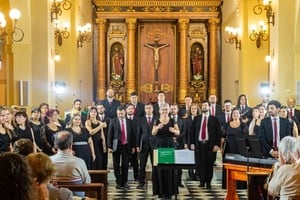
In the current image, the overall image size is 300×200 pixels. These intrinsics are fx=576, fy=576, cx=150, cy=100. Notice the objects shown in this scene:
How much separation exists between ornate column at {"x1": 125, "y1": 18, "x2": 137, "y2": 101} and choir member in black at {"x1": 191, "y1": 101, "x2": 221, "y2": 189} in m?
12.0

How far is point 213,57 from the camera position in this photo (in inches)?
909

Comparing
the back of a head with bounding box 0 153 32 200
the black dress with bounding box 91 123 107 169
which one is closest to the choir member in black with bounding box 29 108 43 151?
the black dress with bounding box 91 123 107 169

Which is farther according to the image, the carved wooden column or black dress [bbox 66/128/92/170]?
the carved wooden column

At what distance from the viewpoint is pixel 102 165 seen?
1137 cm

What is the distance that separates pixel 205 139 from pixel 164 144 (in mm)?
1447

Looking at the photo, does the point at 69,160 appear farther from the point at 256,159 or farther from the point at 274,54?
the point at 274,54

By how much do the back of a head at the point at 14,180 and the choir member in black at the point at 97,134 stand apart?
25.7 ft

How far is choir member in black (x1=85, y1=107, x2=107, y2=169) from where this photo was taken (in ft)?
34.8

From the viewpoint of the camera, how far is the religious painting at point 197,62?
2330 centimetres

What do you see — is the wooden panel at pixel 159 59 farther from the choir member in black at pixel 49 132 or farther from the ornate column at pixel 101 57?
the choir member in black at pixel 49 132

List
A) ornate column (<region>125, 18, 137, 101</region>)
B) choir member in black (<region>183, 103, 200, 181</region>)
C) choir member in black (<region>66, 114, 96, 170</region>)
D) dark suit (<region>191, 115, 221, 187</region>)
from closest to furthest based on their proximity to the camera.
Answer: choir member in black (<region>66, 114, 96, 170</region>) → dark suit (<region>191, 115, 221, 187</region>) → choir member in black (<region>183, 103, 200, 181</region>) → ornate column (<region>125, 18, 137, 101</region>)

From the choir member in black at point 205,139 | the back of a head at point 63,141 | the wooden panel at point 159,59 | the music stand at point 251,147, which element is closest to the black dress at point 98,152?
the choir member in black at point 205,139

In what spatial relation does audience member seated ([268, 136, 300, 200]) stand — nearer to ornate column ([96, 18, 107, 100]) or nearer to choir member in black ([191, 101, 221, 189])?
choir member in black ([191, 101, 221, 189])

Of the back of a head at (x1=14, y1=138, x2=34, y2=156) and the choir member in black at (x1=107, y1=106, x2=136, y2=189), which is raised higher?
the back of a head at (x1=14, y1=138, x2=34, y2=156)
